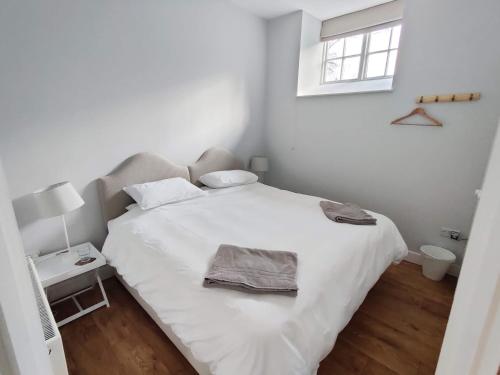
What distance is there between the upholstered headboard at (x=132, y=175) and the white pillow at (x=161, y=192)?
80 millimetres

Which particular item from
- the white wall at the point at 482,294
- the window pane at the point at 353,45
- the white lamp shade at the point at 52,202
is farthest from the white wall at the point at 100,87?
the white wall at the point at 482,294

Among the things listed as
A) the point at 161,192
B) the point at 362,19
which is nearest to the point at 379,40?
the point at 362,19

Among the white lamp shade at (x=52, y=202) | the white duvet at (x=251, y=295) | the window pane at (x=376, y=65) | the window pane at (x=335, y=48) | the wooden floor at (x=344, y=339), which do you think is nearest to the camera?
the white duvet at (x=251, y=295)

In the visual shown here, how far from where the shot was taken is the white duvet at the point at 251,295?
39.8 inches

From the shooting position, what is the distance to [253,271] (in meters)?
1.29

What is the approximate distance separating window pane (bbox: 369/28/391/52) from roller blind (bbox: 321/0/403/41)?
128 millimetres

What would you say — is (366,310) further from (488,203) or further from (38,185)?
(38,185)

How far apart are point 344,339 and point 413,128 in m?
1.92

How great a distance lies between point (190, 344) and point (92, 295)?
4.38 feet

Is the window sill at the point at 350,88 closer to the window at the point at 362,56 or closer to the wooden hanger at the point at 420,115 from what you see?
the window at the point at 362,56

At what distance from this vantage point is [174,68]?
2.41m

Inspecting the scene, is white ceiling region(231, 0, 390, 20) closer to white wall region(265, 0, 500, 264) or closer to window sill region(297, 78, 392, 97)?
white wall region(265, 0, 500, 264)

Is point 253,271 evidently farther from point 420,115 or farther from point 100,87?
point 420,115

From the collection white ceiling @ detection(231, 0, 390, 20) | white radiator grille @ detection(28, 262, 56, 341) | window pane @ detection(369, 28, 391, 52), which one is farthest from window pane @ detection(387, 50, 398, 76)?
white radiator grille @ detection(28, 262, 56, 341)
